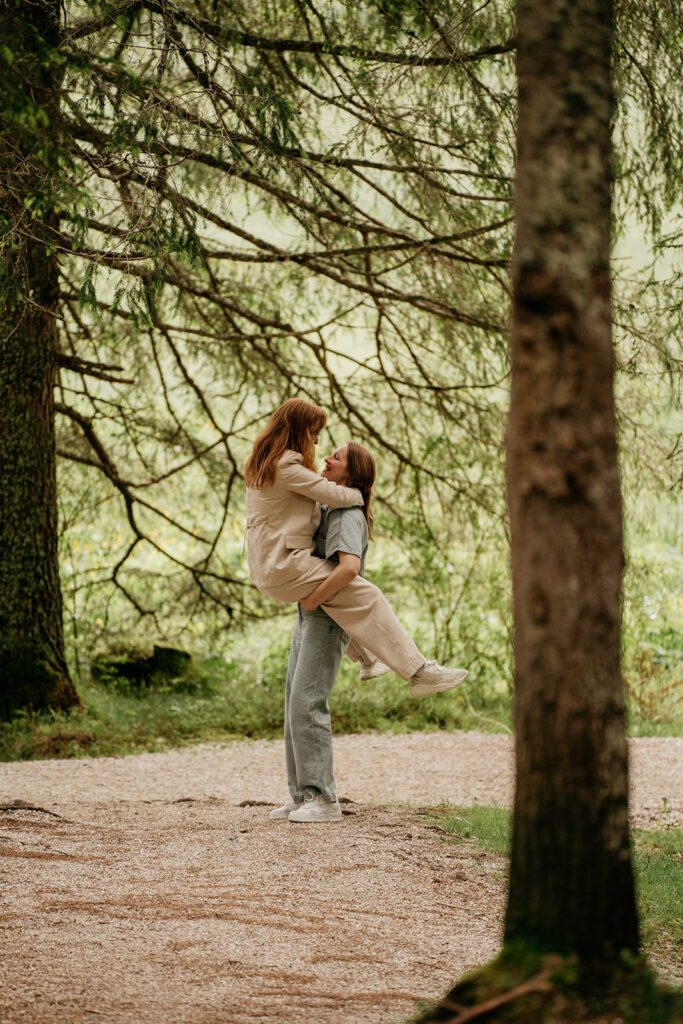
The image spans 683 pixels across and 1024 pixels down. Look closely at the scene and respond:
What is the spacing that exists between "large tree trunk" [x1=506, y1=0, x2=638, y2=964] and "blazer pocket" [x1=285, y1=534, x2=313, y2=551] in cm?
244

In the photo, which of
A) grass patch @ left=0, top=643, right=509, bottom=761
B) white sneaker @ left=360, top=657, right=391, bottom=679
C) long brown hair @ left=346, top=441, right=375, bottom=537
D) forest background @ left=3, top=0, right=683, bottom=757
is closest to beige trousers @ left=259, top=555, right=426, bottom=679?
white sneaker @ left=360, top=657, right=391, bottom=679

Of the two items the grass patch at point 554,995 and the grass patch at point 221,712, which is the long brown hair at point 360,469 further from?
the grass patch at point 221,712

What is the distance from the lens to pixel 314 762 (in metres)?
4.63

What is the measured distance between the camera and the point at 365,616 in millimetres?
4559

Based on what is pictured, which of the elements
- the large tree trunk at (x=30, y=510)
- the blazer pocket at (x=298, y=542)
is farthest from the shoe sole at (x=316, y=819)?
the large tree trunk at (x=30, y=510)

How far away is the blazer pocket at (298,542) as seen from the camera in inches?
181

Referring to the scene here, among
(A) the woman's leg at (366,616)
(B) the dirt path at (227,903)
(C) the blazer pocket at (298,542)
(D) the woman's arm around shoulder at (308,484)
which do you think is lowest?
(B) the dirt path at (227,903)

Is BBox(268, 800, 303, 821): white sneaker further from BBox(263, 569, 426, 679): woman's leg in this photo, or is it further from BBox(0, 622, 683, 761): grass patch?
BBox(0, 622, 683, 761): grass patch

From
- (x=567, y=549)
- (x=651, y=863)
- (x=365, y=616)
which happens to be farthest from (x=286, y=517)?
(x=567, y=549)

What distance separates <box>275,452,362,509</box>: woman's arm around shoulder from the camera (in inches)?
178

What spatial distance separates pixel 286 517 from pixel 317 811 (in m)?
1.36

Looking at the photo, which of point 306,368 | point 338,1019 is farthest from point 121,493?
point 338,1019

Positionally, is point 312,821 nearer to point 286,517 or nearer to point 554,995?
point 286,517

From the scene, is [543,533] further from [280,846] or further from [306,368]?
[306,368]
